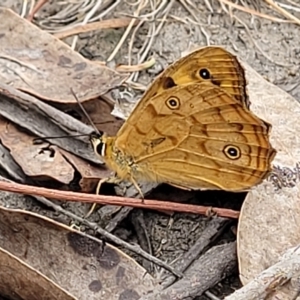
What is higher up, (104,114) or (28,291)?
(104,114)

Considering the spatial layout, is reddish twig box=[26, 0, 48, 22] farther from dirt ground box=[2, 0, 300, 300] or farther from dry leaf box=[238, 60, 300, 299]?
dry leaf box=[238, 60, 300, 299]

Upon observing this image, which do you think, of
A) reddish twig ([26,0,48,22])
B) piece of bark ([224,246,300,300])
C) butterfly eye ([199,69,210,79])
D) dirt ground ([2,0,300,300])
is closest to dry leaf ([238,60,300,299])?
piece of bark ([224,246,300,300])

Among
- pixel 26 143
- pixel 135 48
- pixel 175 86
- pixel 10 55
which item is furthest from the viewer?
pixel 135 48

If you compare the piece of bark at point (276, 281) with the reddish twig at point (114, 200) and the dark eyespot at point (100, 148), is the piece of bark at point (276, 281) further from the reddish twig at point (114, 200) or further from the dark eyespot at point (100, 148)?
the dark eyespot at point (100, 148)

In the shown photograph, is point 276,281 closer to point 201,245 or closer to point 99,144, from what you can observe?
point 201,245

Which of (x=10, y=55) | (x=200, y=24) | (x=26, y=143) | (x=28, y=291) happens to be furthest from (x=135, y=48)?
(x=28, y=291)

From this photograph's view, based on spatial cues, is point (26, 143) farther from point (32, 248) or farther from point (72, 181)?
point (32, 248)
